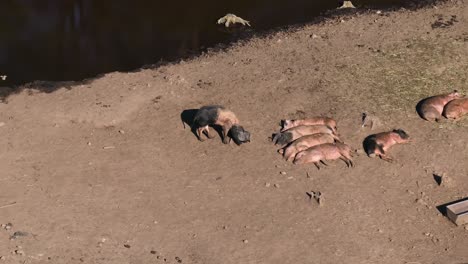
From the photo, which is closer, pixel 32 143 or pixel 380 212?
pixel 380 212

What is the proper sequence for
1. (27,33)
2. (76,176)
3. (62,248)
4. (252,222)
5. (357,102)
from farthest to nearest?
(27,33)
(357,102)
(76,176)
(252,222)
(62,248)

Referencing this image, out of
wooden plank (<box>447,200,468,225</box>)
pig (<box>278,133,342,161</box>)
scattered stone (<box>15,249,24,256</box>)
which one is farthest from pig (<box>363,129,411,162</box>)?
scattered stone (<box>15,249,24,256</box>)

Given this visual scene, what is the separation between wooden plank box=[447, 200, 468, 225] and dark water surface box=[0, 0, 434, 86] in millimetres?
8646

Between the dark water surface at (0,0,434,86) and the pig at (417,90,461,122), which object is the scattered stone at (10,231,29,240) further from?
the pig at (417,90,461,122)

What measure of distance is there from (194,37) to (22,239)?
9.26 m

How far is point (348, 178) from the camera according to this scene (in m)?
13.9

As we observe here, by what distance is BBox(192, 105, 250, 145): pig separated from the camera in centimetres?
1481

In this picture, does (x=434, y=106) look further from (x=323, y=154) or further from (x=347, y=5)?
(x=347, y=5)

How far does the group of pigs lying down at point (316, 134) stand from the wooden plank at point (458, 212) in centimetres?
186

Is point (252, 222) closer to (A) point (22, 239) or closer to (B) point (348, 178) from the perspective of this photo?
(B) point (348, 178)

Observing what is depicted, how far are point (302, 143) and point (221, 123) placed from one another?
1.76m

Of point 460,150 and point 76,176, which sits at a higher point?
point 460,150

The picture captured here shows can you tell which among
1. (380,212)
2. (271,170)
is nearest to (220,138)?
(271,170)

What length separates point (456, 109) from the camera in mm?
15523
